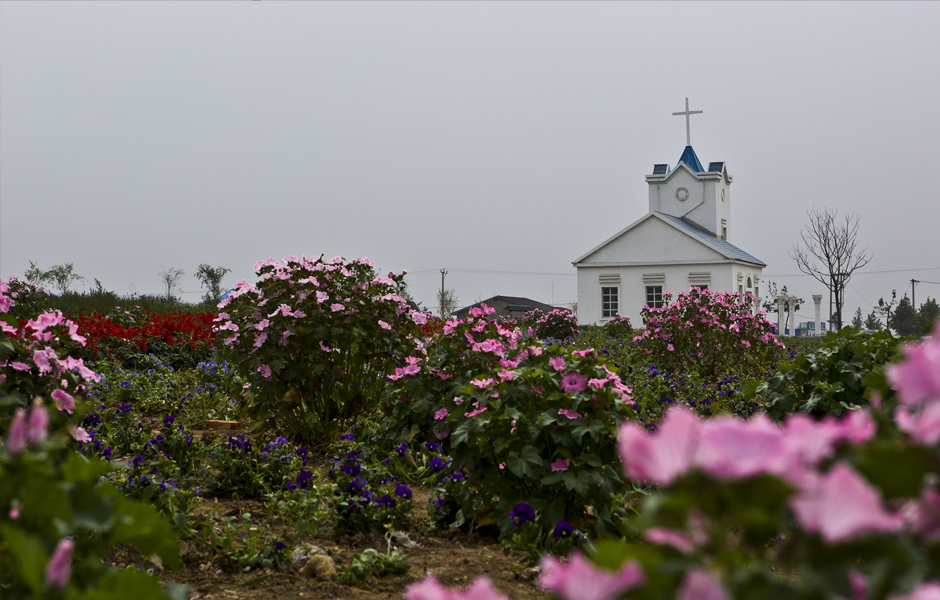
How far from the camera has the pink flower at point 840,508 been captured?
632mm

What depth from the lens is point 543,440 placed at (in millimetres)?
3273

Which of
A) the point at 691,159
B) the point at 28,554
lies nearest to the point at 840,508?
the point at 28,554

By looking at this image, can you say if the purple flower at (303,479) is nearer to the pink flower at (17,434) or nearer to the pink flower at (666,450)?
the pink flower at (17,434)

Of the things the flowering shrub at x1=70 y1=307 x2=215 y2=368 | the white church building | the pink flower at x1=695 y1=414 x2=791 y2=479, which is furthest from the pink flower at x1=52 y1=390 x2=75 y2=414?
the white church building

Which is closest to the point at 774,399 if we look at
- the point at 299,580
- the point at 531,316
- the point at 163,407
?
the point at 299,580

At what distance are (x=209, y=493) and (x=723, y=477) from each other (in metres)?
4.16

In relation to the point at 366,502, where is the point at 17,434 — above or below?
above

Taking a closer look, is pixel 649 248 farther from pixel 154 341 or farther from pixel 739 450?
pixel 739 450

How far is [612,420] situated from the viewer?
3.24 meters

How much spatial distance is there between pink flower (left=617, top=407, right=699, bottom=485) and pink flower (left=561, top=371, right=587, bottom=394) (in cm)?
260

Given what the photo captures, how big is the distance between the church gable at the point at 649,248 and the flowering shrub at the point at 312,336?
20.9 m

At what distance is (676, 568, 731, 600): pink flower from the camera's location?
26.2 inches

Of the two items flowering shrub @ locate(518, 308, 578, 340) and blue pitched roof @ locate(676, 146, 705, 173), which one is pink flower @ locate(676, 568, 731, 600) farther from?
Result: blue pitched roof @ locate(676, 146, 705, 173)

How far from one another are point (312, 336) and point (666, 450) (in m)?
4.75
